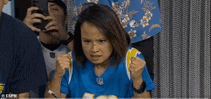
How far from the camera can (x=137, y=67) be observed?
0.84 m

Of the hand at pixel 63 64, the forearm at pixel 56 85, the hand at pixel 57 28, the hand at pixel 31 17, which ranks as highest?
the hand at pixel 31 17

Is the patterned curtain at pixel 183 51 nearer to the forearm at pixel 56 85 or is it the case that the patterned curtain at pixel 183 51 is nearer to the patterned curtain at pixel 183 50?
the patterned curtain at pixel 183 50

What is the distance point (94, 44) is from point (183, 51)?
399 millimetres

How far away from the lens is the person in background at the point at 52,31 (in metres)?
0.96

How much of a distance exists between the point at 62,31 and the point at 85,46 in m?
0.19

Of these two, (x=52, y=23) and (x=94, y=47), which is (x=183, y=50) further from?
(x=52, y=23)

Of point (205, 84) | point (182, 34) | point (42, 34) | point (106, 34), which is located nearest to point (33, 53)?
point (42, 34)

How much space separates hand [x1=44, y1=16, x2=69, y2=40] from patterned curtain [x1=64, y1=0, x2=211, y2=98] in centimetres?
4

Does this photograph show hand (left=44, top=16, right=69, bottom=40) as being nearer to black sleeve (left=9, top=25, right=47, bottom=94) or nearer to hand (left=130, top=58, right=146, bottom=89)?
black sleeve (left=9, top=25, right=47, bottom=94)

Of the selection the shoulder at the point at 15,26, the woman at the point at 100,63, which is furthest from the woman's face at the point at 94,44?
the shoulder at the point at 15,26

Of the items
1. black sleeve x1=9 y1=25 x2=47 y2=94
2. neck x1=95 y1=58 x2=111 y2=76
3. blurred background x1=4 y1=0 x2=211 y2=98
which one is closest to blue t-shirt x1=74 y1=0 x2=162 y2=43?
blurred background x1=4 y1=0 x2=211 y2=98

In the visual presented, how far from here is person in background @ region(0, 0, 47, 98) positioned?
86 centimetres

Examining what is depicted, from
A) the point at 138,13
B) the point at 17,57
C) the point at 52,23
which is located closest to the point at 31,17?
the point at 52,23

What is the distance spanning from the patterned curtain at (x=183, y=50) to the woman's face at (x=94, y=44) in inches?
5.8
